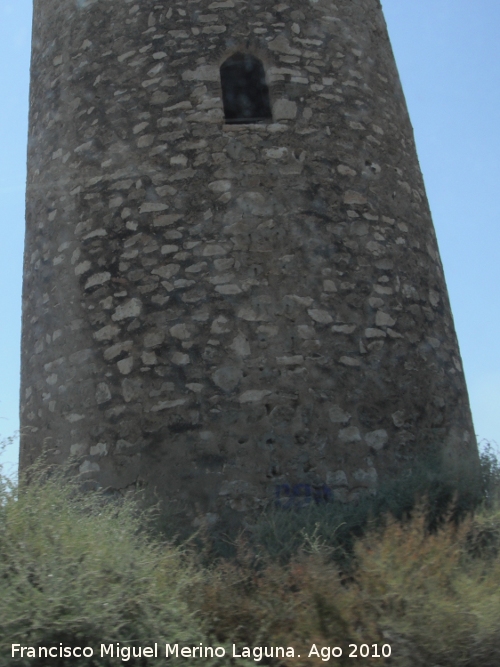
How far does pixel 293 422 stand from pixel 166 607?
8.02ft

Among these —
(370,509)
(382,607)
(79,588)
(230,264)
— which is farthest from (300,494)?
(79,588)

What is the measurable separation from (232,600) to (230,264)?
2919 mm

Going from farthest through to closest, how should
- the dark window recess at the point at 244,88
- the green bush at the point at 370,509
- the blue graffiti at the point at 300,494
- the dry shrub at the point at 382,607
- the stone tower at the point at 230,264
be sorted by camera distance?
the dark window recess at the point at 244,88 < the stone tower at the point at 230,264 < the blue graffiti at the point at 300,494 < the green bush at the point at 370,509 < the dry shrub at the point at 382,607

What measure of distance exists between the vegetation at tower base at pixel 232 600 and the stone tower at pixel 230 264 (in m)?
1.71

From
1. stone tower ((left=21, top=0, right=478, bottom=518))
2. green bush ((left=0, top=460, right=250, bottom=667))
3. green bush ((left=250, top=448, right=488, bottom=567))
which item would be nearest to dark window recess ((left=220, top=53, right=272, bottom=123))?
stone tower ((left=21, top=0, right=478, bottom=518))

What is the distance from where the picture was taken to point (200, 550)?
17.3 ft

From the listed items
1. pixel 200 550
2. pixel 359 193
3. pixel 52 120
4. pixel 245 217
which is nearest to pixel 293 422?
pixel 200 550

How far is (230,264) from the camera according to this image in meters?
6.12

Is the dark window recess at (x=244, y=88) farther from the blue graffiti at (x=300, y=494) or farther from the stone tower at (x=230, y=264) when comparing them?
the blue graffiti at (x=300, y=494)

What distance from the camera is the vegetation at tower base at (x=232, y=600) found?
326 cm

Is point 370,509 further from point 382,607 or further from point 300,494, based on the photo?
point 382,607

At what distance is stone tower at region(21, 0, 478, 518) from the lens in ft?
19.2

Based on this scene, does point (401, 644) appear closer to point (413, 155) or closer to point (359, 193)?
point (359, 193)

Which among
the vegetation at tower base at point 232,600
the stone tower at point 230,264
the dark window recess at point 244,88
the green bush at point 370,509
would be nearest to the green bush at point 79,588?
the vegetation at tower base at point 232,600
